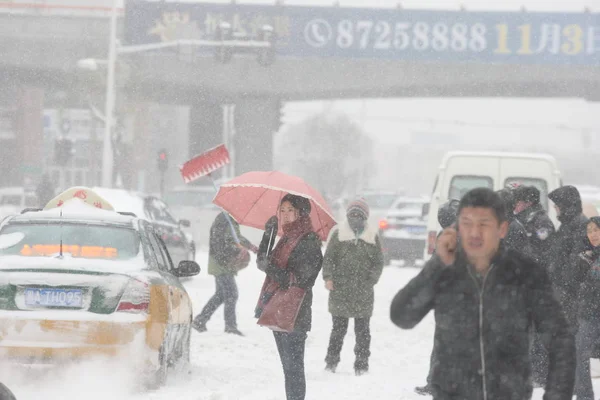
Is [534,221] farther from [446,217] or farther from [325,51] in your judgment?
[325,51]

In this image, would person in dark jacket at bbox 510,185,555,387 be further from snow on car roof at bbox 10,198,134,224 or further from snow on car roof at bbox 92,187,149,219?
snow on car roof at bbox 92,187,149,219

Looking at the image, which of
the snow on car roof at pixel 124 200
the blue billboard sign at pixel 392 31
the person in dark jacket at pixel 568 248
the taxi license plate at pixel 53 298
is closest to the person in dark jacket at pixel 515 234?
the person in dark jacket at pixel 568 248

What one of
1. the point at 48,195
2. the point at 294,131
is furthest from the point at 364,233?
the point at 294,131

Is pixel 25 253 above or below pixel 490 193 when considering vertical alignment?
below

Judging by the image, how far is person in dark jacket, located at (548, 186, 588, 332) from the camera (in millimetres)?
8258

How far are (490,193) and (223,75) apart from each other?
138 ft

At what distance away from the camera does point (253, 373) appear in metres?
10.4

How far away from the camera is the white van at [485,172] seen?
1534 cm

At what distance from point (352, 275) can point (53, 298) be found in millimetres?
3300

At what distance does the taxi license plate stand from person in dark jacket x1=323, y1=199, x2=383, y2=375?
305 centimetres

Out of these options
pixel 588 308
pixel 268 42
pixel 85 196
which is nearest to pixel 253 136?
pixel 268 42

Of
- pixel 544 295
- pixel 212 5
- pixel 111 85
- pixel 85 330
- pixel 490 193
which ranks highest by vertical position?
pixel 212 5

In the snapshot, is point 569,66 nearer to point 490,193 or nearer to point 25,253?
point 25,253

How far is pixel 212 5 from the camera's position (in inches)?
1831
